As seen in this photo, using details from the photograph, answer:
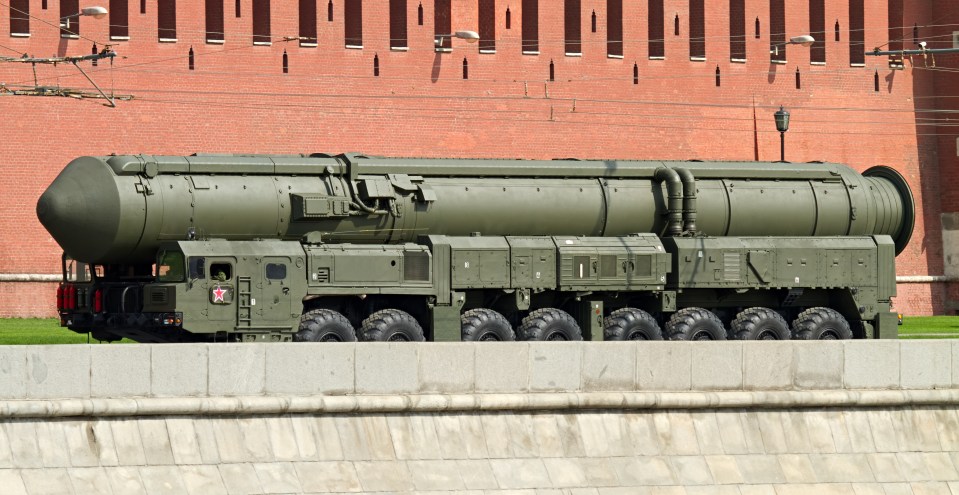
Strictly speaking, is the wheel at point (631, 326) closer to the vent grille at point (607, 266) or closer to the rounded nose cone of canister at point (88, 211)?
the vent grille at point (607, 266)

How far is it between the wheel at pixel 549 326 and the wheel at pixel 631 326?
60 centimetres

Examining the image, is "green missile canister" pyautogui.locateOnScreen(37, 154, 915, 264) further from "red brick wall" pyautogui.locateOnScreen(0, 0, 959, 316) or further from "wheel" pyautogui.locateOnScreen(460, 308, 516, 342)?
"red brick wall" pyautogui.locateOnScreen(0, 0, 959, 316)

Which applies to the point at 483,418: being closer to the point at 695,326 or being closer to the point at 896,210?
the point at 695,326

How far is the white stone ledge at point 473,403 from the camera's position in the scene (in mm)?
17938

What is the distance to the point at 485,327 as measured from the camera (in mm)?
26719

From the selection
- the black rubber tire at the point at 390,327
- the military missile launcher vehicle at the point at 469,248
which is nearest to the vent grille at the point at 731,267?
the military missile launcher vehicle at the point at 469,248

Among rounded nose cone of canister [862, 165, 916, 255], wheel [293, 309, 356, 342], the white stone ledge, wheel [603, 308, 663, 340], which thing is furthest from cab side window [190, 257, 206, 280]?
rounded nose cone of canister [862, 165, 916, 255]

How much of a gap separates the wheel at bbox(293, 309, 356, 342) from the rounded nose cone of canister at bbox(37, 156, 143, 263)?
284 centimetres

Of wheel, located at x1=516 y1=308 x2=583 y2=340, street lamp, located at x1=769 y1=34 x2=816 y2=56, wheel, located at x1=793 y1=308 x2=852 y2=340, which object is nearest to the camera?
wheel, located at x1=516 y1=308 x2=583 y2=340

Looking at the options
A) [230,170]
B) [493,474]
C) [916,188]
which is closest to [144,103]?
[230,170]

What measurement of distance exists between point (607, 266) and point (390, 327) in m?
4.04

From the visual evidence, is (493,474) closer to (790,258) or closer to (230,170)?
(230,170)

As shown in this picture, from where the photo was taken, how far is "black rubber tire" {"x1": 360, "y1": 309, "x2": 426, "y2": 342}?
Answer: 25891mm

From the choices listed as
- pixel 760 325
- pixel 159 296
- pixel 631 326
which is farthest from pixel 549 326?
pixel 159 296
